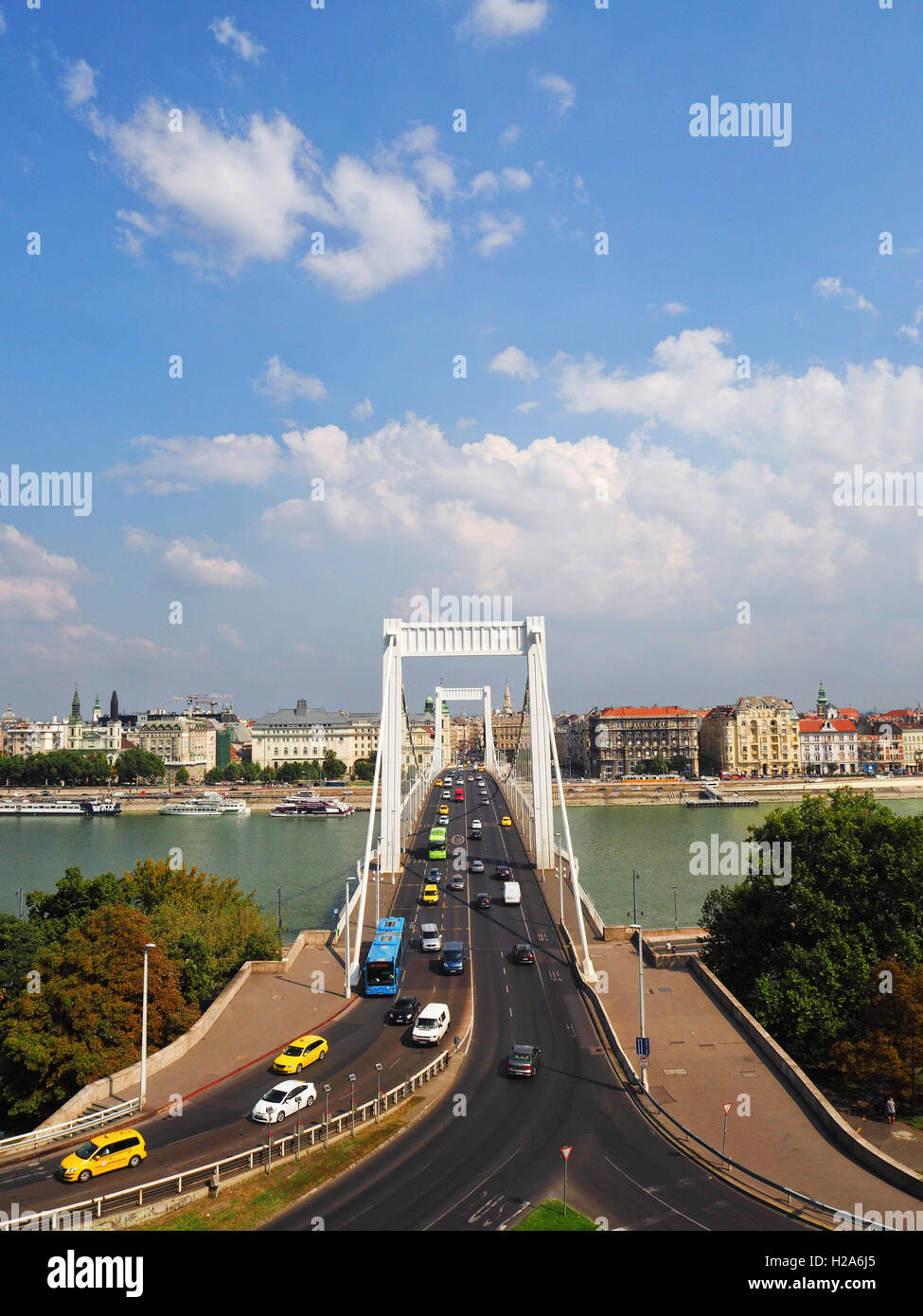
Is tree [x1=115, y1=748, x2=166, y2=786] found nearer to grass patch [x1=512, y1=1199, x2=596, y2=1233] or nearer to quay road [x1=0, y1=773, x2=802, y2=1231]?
quay road [x1=0, y1=773, x2=802, y2=1231]

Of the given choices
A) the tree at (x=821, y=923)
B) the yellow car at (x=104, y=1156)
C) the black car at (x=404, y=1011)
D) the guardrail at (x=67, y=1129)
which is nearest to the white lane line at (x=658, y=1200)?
the yellow car at (x=104, y=1156)

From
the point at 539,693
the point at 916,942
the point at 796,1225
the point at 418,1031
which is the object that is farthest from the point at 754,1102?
the point at 539,693

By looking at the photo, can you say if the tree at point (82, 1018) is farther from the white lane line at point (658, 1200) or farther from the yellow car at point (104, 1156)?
the white lane line at point (658, 1200)

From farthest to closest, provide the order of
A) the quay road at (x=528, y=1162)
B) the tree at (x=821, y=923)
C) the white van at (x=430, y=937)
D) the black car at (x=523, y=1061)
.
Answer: the white van at (x=430, y=937), the tree at (x=821, y=923), the black car at (x=523, y=1061), the quay road at (x=528, y=1162)

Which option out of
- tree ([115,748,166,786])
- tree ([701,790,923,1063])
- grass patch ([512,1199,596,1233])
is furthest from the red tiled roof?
grass patch ([512,1199,596,1233])

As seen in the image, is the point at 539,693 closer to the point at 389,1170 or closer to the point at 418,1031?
the point at 418,1031

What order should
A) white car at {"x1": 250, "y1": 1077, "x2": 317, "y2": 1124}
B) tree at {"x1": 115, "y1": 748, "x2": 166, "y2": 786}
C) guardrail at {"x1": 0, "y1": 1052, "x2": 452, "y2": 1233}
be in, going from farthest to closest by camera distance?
tree at {"x1": 115, "y1": 748, "x2": 166, "y2": 786}, white car at {"x1": 250, "y1": 1077, "x2": 317, "y2": 1124}, guardrail at {"x1": 0, "y1": 1052, "x2": 452, "y2": 1233}

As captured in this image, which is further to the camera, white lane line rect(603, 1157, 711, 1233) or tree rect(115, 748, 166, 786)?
tree rect(115, 748, 166, 786)
